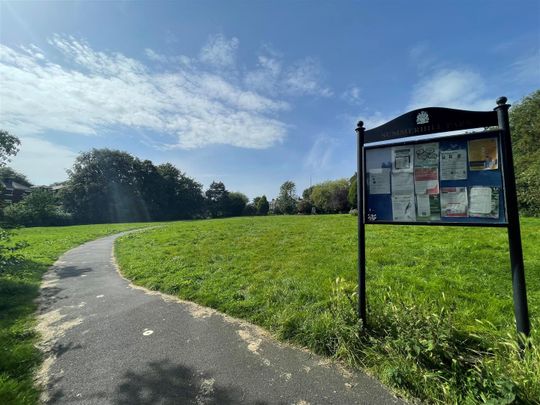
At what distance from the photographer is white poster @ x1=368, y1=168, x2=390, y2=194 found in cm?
301

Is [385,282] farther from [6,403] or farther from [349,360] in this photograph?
[6,403]

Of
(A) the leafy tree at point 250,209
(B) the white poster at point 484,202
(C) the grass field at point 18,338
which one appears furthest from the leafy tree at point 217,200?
(B) the white poster at point 484,202

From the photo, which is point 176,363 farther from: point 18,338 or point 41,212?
point 41,212

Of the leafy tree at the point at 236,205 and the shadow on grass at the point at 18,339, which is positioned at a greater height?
the leafy tree at the point at 236,205

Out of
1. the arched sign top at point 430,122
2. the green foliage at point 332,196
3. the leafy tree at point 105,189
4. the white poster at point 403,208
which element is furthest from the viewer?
the green foliage at point 332,196

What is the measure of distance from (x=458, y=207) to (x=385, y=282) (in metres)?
2.69

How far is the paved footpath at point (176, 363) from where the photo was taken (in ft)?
7.92

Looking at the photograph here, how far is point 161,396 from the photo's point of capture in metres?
2.41

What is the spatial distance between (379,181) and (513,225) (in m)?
1.23

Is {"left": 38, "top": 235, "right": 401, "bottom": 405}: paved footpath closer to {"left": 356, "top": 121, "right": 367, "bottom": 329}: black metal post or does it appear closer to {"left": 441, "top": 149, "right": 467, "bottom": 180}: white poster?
{"left": 356, "top": 121, "right": 367, "bottom": 329}: black metal post

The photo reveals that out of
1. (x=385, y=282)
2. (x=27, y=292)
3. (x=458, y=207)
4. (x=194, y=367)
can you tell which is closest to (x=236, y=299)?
(x=194, y=367)

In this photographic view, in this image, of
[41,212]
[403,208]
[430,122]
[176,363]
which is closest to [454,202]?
[403,208]

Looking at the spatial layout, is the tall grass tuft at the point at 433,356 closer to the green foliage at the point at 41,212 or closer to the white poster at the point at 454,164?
the white poster at the point at 454,164

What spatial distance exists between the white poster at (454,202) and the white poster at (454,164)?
4.8 inches
